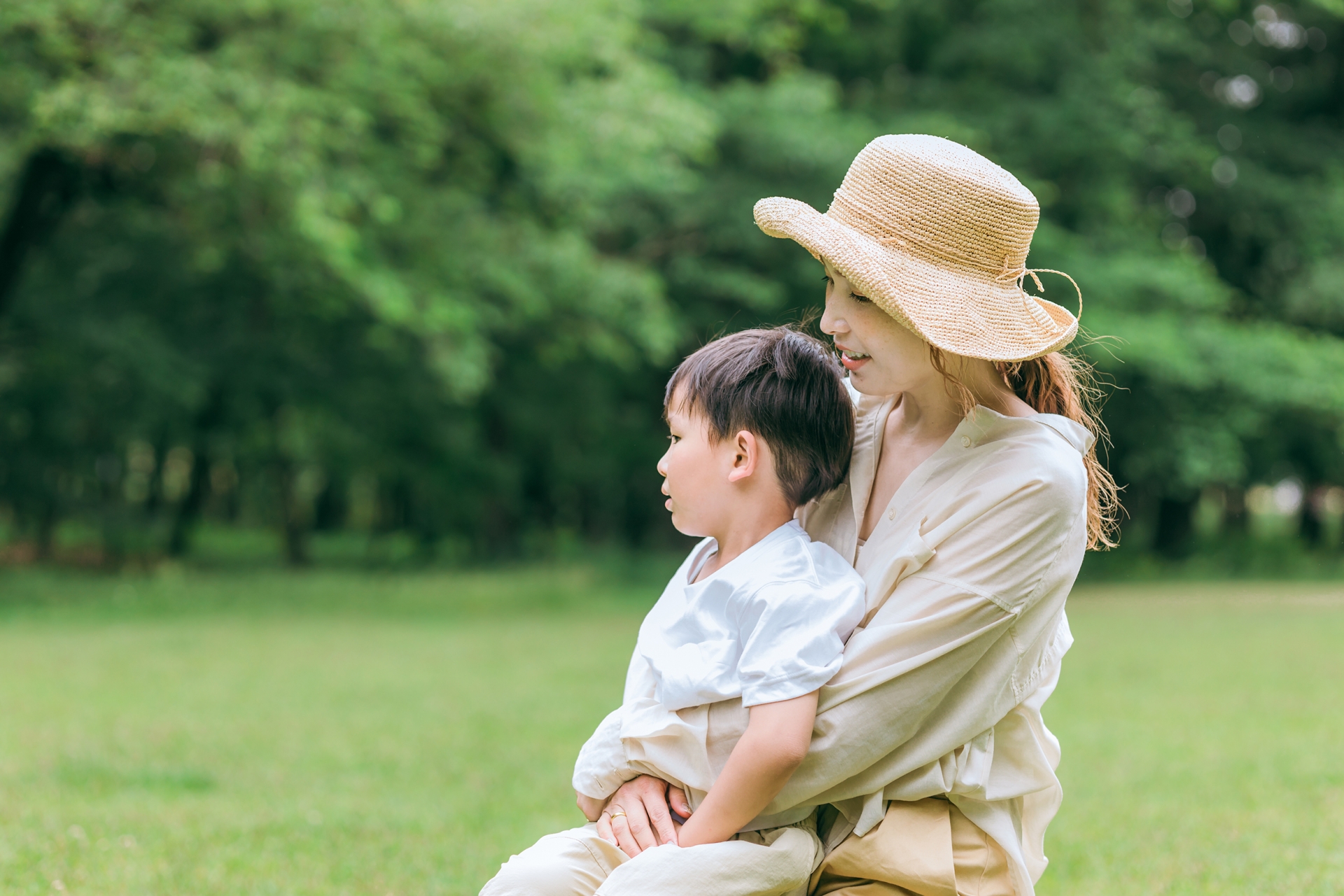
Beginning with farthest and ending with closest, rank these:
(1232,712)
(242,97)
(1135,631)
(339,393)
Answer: (339,393) → (1135,631) → (242,97) → (1232,712)

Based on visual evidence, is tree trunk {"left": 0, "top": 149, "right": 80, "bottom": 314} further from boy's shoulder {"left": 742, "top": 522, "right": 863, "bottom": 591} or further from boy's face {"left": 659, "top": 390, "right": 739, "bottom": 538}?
boy's shoulder {"left": 742, "top": 522, "right": 863, "bottom": 591}

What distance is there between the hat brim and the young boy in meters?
0.23

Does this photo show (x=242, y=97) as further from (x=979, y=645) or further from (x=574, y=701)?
(x=979, y=645)

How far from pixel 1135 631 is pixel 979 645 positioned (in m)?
12.4

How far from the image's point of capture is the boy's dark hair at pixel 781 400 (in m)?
2.11

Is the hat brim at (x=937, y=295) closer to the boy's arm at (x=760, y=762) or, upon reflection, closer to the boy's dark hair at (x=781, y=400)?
the boy's dark hair at (x=781, y=400)

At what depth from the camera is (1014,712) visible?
6.91ft

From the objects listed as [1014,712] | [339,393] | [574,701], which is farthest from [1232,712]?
[339,393]

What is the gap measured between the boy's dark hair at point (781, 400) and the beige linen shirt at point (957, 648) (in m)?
0.15

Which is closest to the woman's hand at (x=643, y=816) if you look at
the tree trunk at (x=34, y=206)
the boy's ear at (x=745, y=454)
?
the boy's ear at (x=745, y=454)

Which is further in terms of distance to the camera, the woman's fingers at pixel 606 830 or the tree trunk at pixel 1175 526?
the tree trunk at pixel 1175 526

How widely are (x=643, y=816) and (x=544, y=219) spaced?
14.6 meters

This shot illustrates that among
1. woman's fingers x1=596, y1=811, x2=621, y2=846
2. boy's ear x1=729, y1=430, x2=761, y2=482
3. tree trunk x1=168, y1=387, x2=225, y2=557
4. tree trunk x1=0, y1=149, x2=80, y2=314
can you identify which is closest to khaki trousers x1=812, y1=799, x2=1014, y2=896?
woman's fingers x1=596, y1=811, x2=621, y2=846

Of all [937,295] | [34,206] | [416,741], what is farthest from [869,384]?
[34,206]
